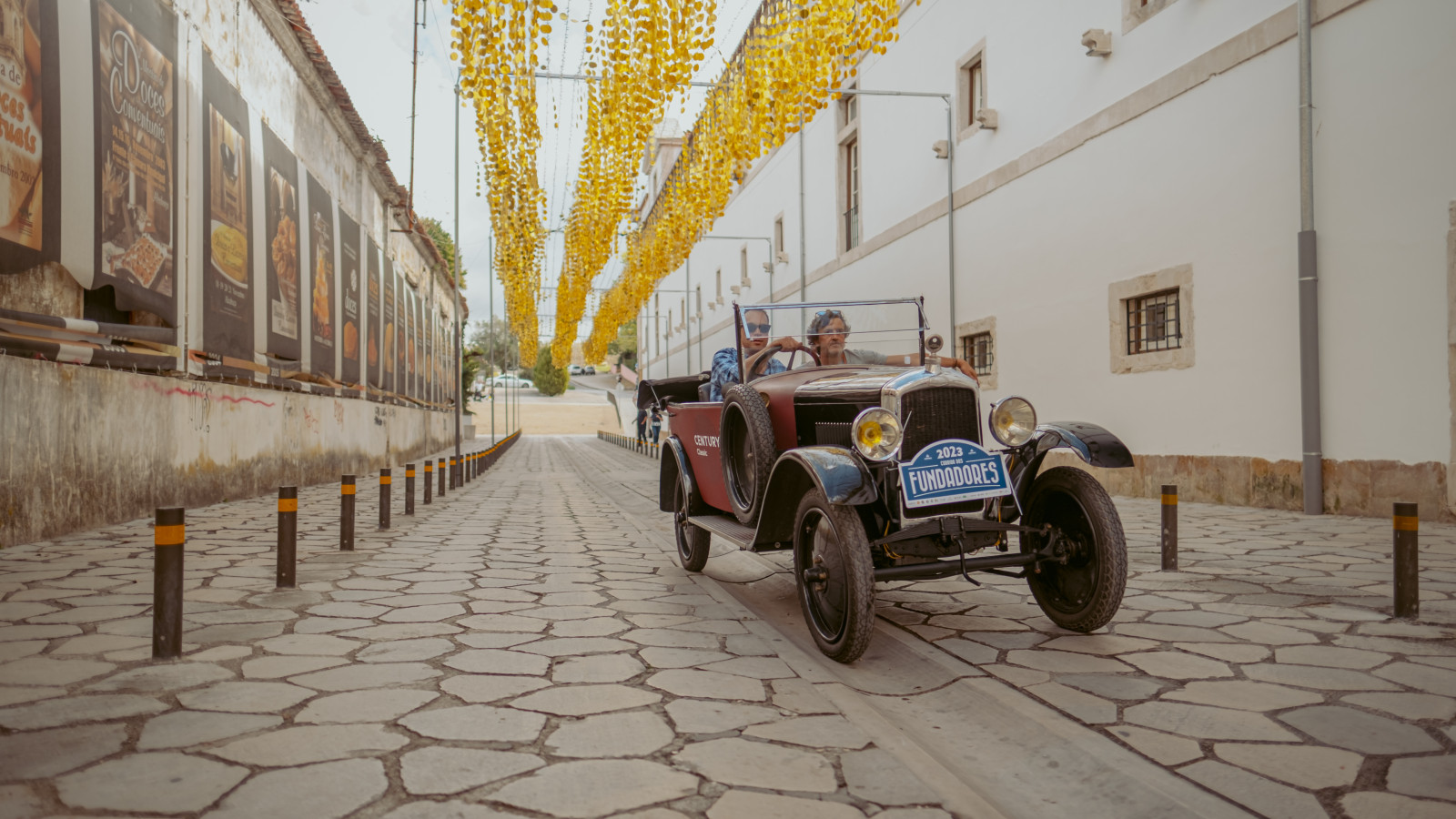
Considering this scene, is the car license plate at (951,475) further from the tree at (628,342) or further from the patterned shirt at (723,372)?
the tree at (628,342)

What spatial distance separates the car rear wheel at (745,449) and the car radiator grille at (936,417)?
2.70 ft

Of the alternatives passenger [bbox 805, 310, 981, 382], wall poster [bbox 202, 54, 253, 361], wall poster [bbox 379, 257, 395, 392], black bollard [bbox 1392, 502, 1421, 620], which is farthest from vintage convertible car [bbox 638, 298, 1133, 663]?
wall poster [bbox 379, 257, 395, 392]

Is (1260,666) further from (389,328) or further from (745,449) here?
(389,328)

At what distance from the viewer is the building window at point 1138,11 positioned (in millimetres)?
9758

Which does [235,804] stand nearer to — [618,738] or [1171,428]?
[618,738]

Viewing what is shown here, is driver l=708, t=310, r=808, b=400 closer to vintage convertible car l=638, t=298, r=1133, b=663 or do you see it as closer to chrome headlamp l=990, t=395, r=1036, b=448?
vintage convertible car l=638, t=298, r=1133, b=663

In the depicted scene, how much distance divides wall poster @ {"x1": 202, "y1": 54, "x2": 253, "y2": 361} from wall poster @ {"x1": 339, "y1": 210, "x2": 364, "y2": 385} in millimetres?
4470

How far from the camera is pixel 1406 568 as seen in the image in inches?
164

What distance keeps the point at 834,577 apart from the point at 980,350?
10.7 m

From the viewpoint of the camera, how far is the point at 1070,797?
92.9 inches

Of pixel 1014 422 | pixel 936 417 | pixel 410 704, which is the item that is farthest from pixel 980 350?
pixel 410 704

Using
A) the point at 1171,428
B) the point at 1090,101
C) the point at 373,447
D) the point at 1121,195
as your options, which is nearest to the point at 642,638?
the point at 1171,428

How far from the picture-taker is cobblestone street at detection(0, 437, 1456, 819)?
7.60 ft

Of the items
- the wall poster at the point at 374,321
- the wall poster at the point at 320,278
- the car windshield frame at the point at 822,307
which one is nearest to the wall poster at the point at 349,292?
the wall poster at the point at 320,278
